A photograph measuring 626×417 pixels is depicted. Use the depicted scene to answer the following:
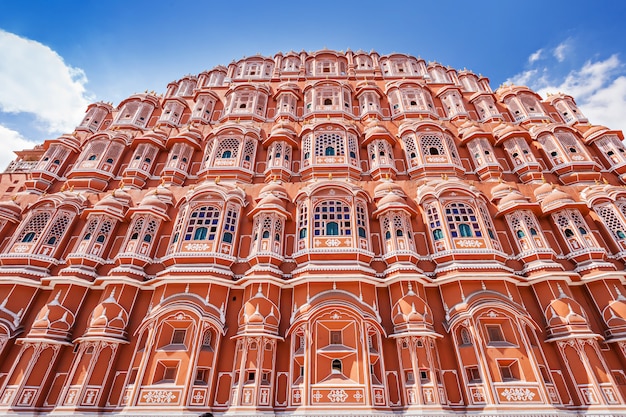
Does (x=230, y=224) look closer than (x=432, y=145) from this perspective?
Yes

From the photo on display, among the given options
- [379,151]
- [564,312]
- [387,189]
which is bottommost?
[564,312]

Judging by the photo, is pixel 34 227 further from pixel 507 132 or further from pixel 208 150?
pixel 507 132

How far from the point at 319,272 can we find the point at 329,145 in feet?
33.4

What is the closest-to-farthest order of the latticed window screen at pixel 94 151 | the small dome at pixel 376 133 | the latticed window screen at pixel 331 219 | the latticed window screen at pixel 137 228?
the latticed window screen at pixel 331 219 < the latticed window screen at pixel 137 228 < the small dome at pixel 376 133 < the latticed window screen at pixel 94 151

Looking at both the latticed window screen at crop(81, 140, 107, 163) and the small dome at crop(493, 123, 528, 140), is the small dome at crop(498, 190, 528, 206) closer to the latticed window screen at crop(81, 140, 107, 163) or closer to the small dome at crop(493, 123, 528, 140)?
the small dome at crop(493, 123, 528, 140)

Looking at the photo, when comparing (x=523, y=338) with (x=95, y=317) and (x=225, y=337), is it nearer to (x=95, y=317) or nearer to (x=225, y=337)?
(x=225, y=337)

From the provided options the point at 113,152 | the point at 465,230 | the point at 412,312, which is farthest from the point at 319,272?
the point at 113,152

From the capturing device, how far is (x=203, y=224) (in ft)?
55.9

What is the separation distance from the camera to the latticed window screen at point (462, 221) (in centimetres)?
1627

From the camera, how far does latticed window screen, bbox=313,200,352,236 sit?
644 inches

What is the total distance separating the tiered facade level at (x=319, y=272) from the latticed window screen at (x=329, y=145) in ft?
0.66

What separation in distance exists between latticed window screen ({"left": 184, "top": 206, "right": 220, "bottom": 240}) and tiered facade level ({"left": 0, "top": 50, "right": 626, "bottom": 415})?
4.3 inches

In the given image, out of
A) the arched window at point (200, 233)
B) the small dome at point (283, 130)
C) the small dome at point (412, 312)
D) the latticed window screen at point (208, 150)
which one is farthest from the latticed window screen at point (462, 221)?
the latticed window screen at point (208, 150)

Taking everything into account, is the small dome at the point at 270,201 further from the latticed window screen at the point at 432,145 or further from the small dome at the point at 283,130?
the latticed window screen at the point at 432,145
